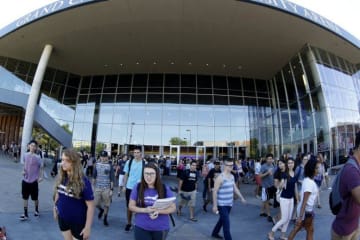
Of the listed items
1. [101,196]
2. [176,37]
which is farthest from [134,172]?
[176,37]

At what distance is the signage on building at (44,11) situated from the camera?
1703 cm

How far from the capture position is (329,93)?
20.8 metres

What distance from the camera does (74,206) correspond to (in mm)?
3488

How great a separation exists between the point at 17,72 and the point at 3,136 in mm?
8172

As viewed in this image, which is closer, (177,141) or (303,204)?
(303,204)

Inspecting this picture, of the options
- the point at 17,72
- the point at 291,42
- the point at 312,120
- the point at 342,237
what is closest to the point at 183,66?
the point at 291,42

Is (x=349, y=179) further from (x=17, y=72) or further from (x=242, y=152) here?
(x=17, y=72)

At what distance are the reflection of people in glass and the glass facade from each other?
22.4m

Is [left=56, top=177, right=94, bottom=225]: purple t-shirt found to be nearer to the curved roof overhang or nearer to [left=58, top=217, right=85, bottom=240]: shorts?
[left=58, top=217, right=85, bottom=240]: shorts

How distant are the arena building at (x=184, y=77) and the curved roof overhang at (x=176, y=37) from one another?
76mm

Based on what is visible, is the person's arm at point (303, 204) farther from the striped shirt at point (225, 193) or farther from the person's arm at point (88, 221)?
the person's arm at point (88, 221)

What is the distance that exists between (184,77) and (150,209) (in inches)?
1010

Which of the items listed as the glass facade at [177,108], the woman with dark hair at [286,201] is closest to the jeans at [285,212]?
the woman with dark hair at [286,201]

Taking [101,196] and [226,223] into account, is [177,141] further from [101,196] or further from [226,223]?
[226,223]
